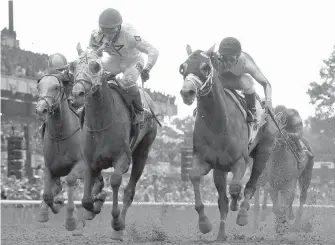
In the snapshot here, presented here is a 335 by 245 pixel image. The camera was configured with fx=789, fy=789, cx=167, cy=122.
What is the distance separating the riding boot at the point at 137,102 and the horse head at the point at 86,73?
76 centimetres

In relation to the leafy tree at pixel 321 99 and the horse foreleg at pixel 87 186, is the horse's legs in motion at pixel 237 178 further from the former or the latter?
the leafy tree at pixel 321 99

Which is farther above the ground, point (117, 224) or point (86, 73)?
point (86, 73)

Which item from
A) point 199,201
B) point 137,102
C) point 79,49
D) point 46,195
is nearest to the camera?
point 199,201

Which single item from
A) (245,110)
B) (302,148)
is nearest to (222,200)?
(245,110)

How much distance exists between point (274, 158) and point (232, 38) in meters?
4.01

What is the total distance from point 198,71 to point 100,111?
4.43 feet

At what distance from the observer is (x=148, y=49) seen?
10633mm

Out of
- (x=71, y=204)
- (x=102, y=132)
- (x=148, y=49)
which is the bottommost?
(x=71, y=204)

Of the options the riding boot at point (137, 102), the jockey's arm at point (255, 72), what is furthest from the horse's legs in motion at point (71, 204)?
the jockey's arm at point (255, 72)

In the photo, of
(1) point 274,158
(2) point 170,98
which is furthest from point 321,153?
(1) point 274,158

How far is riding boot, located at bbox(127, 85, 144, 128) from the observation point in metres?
10.1

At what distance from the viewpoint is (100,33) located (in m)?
10.5

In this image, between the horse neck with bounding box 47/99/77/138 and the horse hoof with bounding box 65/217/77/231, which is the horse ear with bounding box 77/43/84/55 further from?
the horse hoof with bounding box 65/217/77/231

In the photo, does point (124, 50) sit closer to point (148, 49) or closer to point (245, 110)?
point (148, 49)
